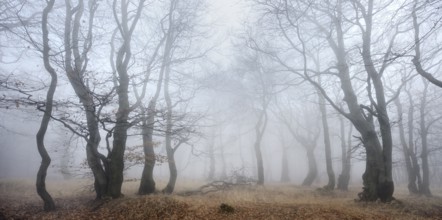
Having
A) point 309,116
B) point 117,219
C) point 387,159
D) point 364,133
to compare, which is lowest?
point 117,219

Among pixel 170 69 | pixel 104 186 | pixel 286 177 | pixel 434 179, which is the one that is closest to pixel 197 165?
pixel 286 177

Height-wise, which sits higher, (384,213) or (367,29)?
(367,29)

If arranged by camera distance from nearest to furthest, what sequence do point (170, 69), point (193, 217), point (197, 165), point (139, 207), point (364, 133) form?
point (193, 217) → point (139, 207) → point (364, 133) → point (170, 69) → point (197, 165)

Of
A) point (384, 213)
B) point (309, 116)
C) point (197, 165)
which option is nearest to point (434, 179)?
point (309, 116)

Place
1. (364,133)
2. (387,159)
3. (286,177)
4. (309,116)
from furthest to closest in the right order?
(309,116) → (286,177) → (364,133) → (387,159)

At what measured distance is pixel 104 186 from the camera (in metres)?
12.4

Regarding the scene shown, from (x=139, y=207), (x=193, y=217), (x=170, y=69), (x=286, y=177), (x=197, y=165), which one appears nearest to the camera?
(x=193, y=217)

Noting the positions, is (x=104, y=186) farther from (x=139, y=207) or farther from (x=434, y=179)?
(x=434, y=179)

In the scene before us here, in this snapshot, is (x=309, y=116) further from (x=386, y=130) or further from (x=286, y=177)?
(x=386, y=130)

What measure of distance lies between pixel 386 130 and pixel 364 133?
0.87 meters

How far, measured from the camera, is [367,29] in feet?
42.8

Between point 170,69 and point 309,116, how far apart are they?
2135cm

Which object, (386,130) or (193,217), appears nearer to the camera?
(193,217)

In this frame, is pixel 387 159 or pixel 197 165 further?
pixel 197 165
